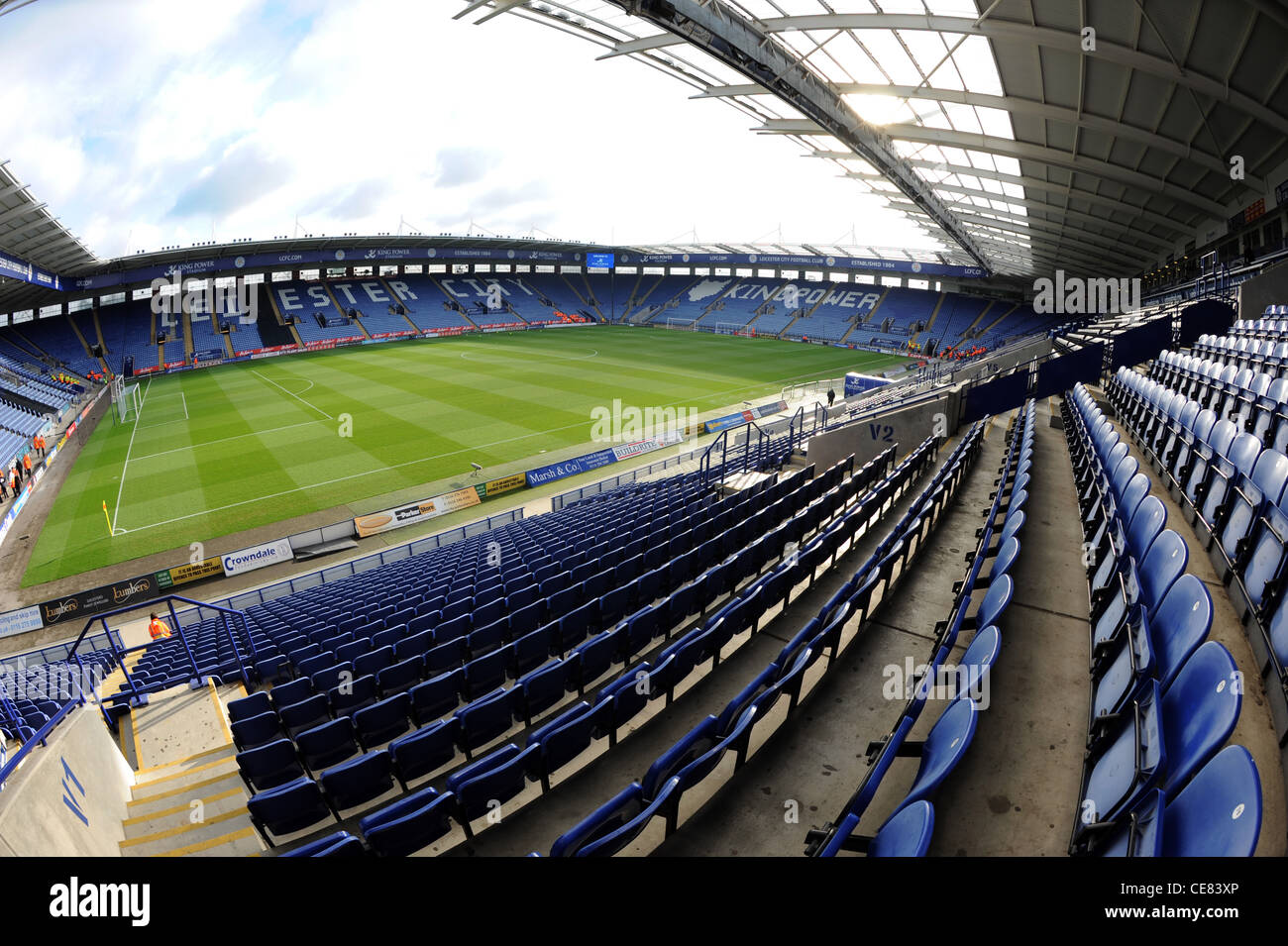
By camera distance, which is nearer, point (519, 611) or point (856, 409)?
point (519, 611)

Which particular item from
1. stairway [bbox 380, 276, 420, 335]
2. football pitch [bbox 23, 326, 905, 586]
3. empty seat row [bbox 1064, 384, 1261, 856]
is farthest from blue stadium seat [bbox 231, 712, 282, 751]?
stairway [bbox 380, 276, 420, 335]

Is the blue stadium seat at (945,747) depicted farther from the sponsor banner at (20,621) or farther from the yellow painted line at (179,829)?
the sponsor banner at (20,621)

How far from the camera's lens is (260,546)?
18266 mm

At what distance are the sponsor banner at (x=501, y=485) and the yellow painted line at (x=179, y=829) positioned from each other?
16813mm

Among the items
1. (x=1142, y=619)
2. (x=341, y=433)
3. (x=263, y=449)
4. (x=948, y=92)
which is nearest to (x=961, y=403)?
(x=948, y=92)

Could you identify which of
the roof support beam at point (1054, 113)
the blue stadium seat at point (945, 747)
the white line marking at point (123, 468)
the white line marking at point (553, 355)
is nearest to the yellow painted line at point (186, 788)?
the blue stadium seat at point (945, 747)

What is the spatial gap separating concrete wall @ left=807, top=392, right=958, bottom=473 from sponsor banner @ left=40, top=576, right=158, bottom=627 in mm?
18722

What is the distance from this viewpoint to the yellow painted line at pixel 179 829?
18.2ft

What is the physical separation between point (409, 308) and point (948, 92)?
206ft

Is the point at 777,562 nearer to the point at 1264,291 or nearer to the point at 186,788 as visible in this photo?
the point at 186,788

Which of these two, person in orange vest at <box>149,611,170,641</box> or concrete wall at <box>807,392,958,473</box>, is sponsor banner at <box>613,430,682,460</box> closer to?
concrete wall at <box>807,392,958,473</box>

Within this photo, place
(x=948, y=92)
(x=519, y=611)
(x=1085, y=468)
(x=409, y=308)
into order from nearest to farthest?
(x=519, y=611) → (x=1085, y=468) → (x=948, y=92) → (x=409, y=308)

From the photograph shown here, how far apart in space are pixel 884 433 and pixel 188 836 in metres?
15.0

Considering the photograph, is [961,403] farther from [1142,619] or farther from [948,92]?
[1142,619]
